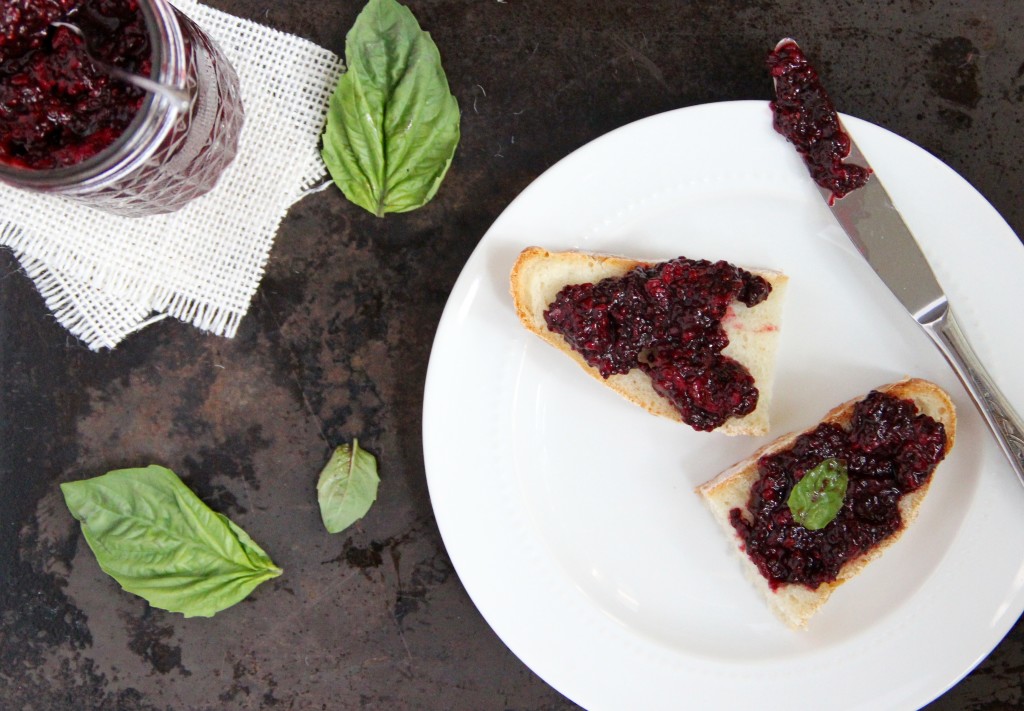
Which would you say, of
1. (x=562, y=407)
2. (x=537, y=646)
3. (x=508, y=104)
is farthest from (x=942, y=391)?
(x=508, y=104)

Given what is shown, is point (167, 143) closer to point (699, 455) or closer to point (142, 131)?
point (142, 131)

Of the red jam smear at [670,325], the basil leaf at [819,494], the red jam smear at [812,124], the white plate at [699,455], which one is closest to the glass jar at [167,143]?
the white plate at [699,455]

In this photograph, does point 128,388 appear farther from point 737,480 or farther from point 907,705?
A: point 907,705

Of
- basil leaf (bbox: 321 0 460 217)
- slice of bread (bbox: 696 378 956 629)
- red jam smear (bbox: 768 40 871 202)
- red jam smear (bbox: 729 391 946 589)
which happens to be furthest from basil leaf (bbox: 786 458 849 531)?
basil leaf (bbox: 321 0 460 217)

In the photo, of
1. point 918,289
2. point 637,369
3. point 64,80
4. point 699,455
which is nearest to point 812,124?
point 918,289

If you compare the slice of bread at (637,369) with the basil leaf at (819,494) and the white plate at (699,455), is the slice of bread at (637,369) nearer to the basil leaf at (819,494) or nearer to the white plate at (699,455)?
the white plate at (699,455)

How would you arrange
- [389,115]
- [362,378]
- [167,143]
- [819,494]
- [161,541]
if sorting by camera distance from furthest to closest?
[362,378] < [161,541] < [389,115] < [819,494] < [167,143]

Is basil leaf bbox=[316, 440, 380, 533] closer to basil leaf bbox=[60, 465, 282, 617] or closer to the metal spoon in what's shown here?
basil leaf bbox=[60, 465, 282, 617]

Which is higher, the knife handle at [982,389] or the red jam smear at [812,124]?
the red jam smear at [812,124]
